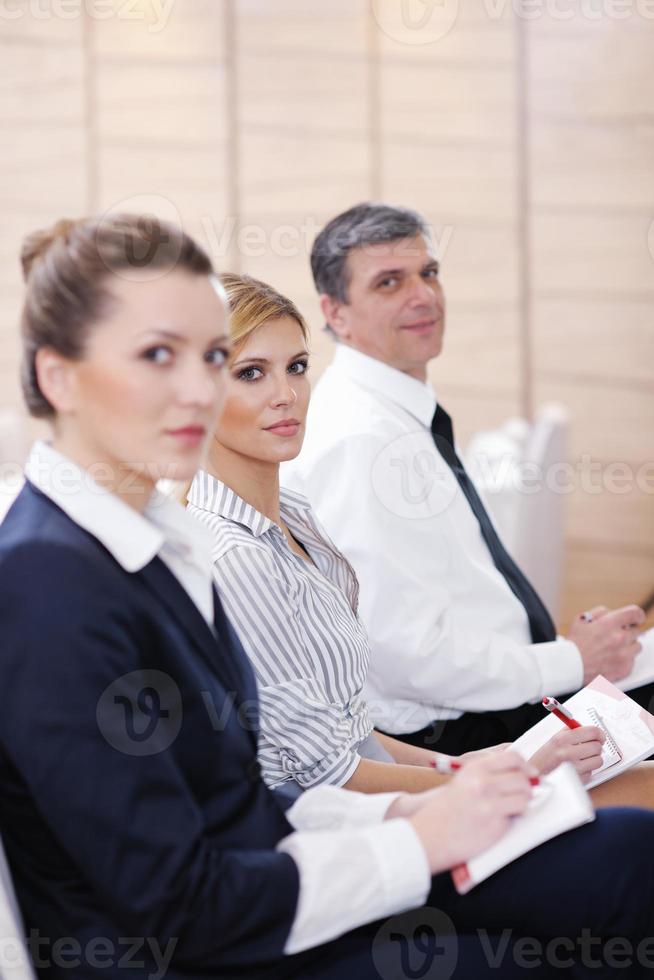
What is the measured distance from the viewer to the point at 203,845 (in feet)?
3.04

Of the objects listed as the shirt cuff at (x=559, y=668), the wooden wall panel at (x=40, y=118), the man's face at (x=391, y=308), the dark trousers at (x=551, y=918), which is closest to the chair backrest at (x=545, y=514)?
A: the man's face at (x=391, y=308)

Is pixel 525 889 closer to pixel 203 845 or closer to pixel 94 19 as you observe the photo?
pixel 203 845

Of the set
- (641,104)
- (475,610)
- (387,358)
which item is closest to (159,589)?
(475,610)

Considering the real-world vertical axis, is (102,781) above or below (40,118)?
below

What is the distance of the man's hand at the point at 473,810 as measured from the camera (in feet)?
3.22

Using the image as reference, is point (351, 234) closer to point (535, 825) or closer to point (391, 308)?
point (391, 308)

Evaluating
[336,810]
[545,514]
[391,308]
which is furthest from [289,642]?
[545,514]

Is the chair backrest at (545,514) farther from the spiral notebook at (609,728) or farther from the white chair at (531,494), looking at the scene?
the spiral notebook at (609,728)

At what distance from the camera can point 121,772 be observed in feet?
2.92

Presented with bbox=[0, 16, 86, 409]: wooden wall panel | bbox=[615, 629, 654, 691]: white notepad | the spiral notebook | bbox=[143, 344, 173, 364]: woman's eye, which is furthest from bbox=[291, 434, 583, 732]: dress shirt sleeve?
bbox=[0, 16, 86, 409]: wooden wall panel

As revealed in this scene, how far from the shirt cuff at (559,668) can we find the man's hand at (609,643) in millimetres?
14

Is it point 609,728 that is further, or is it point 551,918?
point 609,728

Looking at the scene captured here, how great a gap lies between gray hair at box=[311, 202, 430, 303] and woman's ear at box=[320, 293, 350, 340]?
1 cm

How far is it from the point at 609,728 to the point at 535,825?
0.51 metres
